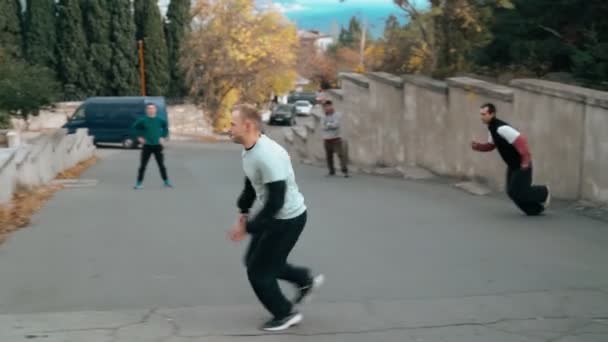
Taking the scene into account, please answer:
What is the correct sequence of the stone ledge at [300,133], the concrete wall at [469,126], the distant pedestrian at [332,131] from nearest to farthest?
the concrete wall at [469,126] → the distant pedestrian at [332,131] → the stone ledge at [300,133]

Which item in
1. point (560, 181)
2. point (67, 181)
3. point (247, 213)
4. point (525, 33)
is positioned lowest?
point (67, 181)

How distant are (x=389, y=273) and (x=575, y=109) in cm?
491

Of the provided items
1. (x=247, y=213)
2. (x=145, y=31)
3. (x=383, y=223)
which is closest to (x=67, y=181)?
(x=383, y=223)

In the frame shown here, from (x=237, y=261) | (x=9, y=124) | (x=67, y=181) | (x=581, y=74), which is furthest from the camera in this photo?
(x=9, y=124)

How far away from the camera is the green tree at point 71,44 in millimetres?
53156

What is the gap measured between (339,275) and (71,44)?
49.7m

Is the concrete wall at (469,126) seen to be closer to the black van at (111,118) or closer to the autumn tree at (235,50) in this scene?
the black van at (111,118)

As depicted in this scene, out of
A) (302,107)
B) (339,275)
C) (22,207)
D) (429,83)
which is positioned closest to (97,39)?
(302,107)

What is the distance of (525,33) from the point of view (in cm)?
1545

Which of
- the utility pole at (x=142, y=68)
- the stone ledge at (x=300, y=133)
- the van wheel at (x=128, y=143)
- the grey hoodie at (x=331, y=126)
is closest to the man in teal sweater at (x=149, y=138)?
the grey hoodie at (x=331, y=126)

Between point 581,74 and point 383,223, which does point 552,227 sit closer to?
point 383,223

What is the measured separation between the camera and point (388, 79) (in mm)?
18266

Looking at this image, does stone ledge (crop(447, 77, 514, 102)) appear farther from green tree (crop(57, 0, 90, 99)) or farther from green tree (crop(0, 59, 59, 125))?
green tree (crop(57, 0, 90, 99))

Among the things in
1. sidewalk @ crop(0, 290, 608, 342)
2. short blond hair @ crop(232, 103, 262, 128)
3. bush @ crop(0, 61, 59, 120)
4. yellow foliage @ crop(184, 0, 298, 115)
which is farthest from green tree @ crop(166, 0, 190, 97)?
short blond hair @ crop(232, 103, 262, 128)
